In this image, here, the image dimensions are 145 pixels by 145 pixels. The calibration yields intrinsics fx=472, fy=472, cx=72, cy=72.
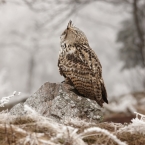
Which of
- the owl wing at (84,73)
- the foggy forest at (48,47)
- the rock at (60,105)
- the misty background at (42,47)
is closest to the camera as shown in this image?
the rock at (60,105)

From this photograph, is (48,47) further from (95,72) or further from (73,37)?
(95,72)

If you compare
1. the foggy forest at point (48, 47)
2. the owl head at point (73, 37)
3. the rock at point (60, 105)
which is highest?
the foggy forest at point (48, 47)

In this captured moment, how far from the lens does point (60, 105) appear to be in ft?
17.2

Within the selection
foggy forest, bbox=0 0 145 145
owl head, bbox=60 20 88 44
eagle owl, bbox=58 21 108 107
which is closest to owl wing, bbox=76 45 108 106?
eagle owl, bbox=58 21 108 107

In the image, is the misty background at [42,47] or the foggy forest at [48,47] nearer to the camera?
the foggy forest at [48,47]

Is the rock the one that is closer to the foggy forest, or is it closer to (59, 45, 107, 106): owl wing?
(59, 45, 107, 106): owl wing

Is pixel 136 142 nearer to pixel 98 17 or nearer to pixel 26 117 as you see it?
pixel 26 117

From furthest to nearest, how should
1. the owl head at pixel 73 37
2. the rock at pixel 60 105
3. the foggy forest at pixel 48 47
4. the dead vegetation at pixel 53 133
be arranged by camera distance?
the foggy forest at pixel 48 47, the owl head at pixel 73 37, the rock at pixel 60 105, the dead vegetation at pixel 53 133

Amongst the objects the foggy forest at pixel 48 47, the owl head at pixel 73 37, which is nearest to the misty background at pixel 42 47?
the foggy forest at pixel 48 47

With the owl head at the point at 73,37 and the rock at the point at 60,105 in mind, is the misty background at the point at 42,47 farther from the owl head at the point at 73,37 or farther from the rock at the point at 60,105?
the rock at the point at 60,105

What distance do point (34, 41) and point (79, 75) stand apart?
40.6 meters

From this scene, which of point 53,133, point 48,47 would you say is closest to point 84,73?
point 53,133

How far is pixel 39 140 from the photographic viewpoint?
3602 mm

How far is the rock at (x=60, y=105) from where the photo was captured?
5.20 meters
